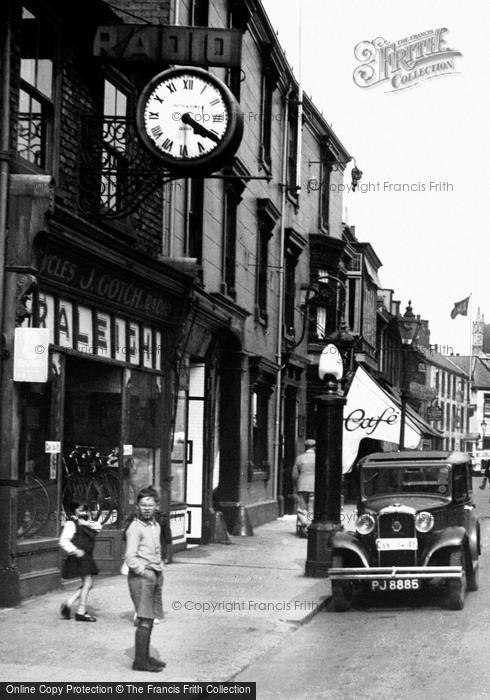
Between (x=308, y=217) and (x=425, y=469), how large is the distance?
655 inches

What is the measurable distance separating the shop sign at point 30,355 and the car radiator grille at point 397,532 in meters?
4.61

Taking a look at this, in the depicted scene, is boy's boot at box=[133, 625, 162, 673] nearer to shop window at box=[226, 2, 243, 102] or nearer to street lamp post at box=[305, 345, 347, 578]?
street lamp post at box=[305, 345, 347, 578]

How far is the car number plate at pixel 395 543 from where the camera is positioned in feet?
43.8

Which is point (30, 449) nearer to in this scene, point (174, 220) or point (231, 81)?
point (174, 220)

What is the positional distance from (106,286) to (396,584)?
5.17m

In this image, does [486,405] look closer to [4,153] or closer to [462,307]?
[462,307]

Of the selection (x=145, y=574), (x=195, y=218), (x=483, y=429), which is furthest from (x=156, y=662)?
(x=483, y=429)

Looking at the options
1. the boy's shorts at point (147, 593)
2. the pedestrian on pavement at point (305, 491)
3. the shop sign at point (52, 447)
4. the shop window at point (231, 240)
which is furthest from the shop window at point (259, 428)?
the boy's shorts at point (147, 593)

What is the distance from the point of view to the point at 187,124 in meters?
13.2

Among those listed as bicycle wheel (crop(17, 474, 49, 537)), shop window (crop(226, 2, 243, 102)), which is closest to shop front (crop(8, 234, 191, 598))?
bicycle wheel (crop(17, 474, 49, 537))

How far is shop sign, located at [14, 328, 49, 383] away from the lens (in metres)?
11.6

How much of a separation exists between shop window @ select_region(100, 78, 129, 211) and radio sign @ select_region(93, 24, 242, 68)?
810mm

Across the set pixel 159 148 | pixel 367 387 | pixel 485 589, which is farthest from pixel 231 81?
pixel 485 589

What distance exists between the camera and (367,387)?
981 inches
